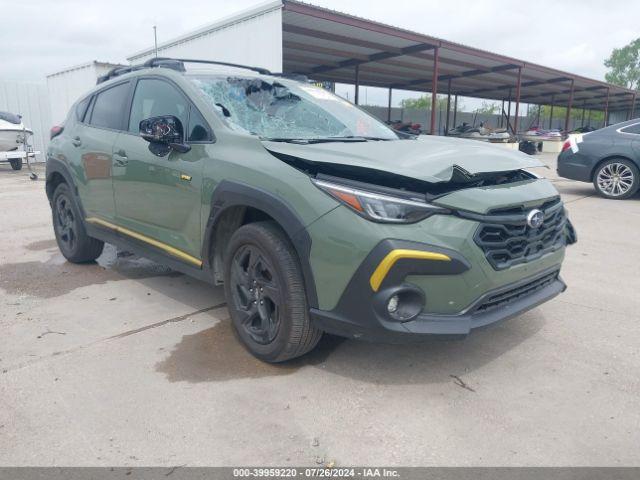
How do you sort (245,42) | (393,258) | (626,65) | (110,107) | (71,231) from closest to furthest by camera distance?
(393,258) < (110,107) < (71,231) < (245,42) < (626,65)

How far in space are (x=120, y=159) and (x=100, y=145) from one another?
0.44 meters

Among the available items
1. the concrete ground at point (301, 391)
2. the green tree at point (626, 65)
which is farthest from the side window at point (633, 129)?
the green tree at point (626, 65)

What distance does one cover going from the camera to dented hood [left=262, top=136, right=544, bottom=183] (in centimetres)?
251

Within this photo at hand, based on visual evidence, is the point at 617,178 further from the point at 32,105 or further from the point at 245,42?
the point at 32,105

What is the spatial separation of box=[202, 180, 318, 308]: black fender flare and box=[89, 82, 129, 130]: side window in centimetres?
161

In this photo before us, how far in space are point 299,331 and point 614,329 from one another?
222 centimetres

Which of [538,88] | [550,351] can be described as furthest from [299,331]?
[538,88]

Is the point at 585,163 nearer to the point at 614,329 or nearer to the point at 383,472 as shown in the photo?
the point at 614,329

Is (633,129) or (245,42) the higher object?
(245,42)

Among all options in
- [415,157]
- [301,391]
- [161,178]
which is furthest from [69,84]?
[301,391]

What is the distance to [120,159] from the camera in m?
3.91

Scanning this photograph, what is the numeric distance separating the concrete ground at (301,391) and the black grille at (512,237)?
1.39 feet

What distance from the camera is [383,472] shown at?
206 centimetres

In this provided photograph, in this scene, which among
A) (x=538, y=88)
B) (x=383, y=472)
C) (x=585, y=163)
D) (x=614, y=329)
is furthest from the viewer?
(x=538, y=88)
